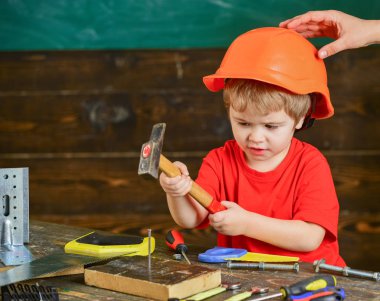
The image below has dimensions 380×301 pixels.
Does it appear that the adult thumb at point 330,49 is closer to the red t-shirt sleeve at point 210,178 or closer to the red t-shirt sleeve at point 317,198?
the red t-shirt sleeve at point 317,198

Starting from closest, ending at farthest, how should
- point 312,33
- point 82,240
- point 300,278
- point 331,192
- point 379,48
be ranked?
point 300,278 < point 82,240 < point 331,192 < point 312,33 < point 379,48

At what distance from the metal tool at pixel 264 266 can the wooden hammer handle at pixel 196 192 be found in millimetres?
147

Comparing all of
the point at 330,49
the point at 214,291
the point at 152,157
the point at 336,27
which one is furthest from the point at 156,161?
the point at 336,27

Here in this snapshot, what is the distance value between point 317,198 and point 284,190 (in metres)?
0.10

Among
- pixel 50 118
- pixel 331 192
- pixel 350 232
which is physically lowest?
pixel 350 232

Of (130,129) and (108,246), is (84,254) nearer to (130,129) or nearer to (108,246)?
(108,246)

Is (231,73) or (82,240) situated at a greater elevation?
(231,73)

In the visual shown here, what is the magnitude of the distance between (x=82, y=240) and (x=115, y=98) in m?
1.70

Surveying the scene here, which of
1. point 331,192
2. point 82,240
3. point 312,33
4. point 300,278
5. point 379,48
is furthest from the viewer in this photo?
point 379,48

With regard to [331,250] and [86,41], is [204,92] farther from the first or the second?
[331,250]

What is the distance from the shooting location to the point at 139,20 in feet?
10.7

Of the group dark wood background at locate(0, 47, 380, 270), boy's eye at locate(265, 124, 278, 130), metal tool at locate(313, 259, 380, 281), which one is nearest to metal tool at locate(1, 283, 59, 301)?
metal tool at locate(313, 259, 380, 281)

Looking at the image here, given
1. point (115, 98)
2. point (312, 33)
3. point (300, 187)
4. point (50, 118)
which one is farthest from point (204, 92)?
point (300, 187)

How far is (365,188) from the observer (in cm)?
329
